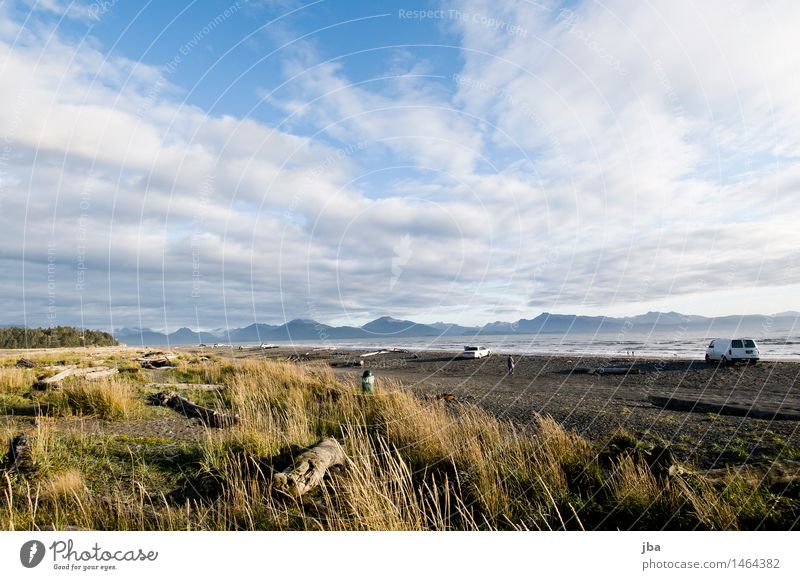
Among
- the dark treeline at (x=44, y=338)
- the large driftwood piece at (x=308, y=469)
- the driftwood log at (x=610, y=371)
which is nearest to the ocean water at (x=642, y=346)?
the driftwood log at (x=610, y=371)

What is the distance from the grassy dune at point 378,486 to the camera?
450 centimetres

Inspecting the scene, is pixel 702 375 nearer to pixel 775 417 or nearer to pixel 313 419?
pixel 775 417

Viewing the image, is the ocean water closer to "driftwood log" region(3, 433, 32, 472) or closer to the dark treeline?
the dark treeline

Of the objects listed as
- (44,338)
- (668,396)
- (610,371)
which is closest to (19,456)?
(668,396)

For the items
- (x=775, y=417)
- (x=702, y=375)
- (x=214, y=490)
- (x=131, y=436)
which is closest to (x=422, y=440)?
(x=214, y=490)

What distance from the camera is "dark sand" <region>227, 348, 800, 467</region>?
9188 mm

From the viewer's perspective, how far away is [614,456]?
6.52 m

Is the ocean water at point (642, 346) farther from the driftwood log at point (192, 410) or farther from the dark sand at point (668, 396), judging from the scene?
the driftwood log at point (192, 410)

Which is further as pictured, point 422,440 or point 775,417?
point 775,417

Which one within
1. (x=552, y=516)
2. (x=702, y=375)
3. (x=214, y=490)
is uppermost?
(x=214, y=490)

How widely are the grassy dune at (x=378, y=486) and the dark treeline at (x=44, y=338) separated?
56847 millimetres

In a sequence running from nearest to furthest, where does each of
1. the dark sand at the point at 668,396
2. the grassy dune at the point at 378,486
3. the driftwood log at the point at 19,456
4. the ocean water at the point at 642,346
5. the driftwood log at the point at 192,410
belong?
the grassy dune at the point at 378,486 < the driftwood log at the point at 19,456 < the driftwood log at the point at 192,410 < the dark sand at the point at 668,396 < the ocean water at the point at 642,346

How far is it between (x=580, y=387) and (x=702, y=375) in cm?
1006

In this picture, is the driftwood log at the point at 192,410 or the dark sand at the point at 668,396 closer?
the driftwood log at the point at 192,410
